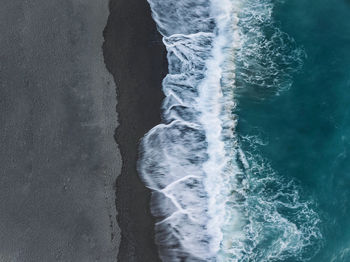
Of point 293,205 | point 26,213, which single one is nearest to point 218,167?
point 293,205

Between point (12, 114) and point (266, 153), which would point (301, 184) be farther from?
point (12, 114)

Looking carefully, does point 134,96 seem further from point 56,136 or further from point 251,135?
point 251,135

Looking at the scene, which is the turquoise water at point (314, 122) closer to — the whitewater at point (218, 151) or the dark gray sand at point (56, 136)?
the whitewater at point (218, 151)

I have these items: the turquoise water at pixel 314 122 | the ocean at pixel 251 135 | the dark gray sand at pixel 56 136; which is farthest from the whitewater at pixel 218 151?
the dark gray sand at pixel 56 136

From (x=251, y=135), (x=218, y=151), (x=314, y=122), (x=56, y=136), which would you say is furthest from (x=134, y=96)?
(x=314, y=122)

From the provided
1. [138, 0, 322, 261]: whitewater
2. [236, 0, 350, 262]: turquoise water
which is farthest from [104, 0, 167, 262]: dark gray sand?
[236, 0, 350, 262]: turquoise water

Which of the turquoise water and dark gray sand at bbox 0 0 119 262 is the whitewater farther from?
dark gray sand at bbox 0 0 119 262

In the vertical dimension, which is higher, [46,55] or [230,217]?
[46,55]
